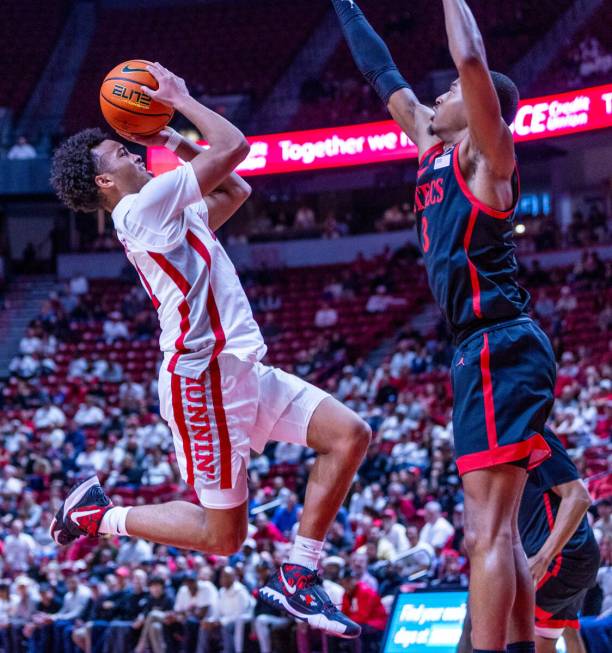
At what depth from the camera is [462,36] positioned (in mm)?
4188

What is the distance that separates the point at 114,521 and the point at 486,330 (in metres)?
1.97

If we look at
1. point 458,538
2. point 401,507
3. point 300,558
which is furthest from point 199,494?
point 401,507

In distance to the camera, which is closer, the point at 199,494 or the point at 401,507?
the point at 199,494

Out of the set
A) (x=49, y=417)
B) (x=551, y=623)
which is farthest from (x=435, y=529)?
(x=49, y=417)

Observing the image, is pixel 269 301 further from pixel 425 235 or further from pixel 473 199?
pixel 473 199

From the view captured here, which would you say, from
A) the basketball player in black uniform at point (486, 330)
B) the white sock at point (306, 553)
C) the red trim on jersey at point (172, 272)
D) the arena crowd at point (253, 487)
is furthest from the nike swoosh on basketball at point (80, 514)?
the arena crowd at point (253, 487)

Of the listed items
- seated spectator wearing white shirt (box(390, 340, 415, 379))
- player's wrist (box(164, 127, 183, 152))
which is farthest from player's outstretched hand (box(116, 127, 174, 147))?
seated spectator wearing white shirt (box(390, 340, 415, 379))

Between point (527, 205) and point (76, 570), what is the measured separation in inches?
594

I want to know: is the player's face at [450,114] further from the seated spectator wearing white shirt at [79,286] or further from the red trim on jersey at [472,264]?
the seated spectator wearing white shirt at [79,286]

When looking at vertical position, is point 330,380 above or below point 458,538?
above

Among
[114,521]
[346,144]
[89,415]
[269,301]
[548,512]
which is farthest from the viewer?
[269,301]

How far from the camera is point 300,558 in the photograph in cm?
477

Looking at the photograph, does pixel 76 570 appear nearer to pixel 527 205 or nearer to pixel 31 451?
pixel 31 451

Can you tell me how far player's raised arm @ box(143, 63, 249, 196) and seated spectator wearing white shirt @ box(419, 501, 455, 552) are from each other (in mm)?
7676
